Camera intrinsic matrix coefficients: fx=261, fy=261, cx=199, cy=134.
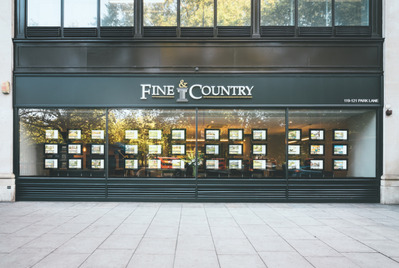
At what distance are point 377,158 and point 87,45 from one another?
11.4 meters

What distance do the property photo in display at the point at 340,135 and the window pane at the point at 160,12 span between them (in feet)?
23.8

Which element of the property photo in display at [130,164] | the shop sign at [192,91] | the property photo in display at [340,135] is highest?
the shop sign at [192,91]

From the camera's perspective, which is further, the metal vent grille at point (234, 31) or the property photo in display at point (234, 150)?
the property photo in display at point (234, 150)

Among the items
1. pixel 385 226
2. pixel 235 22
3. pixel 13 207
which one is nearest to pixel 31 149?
pixel 13 207

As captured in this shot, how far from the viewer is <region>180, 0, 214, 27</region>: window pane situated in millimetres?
9727

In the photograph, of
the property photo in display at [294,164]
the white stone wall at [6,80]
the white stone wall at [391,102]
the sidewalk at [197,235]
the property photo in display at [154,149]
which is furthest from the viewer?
the property photo in display at [154,149]

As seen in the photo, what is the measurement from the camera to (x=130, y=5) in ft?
32.2

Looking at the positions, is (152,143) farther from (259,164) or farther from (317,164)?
(317,164)

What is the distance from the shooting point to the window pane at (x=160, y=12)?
974 centimetres

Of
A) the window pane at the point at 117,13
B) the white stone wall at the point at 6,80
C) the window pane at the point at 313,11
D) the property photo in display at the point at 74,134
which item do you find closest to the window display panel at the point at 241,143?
the window pane at the point at 313,11

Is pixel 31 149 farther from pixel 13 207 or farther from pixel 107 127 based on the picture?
pixel 107 127

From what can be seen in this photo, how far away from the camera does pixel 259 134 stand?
977 centimetres

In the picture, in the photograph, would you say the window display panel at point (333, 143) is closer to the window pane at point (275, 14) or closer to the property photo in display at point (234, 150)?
the property photo in display at point (234, 150)

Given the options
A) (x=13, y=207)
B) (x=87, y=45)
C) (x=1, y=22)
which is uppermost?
(x=1, y=22)
